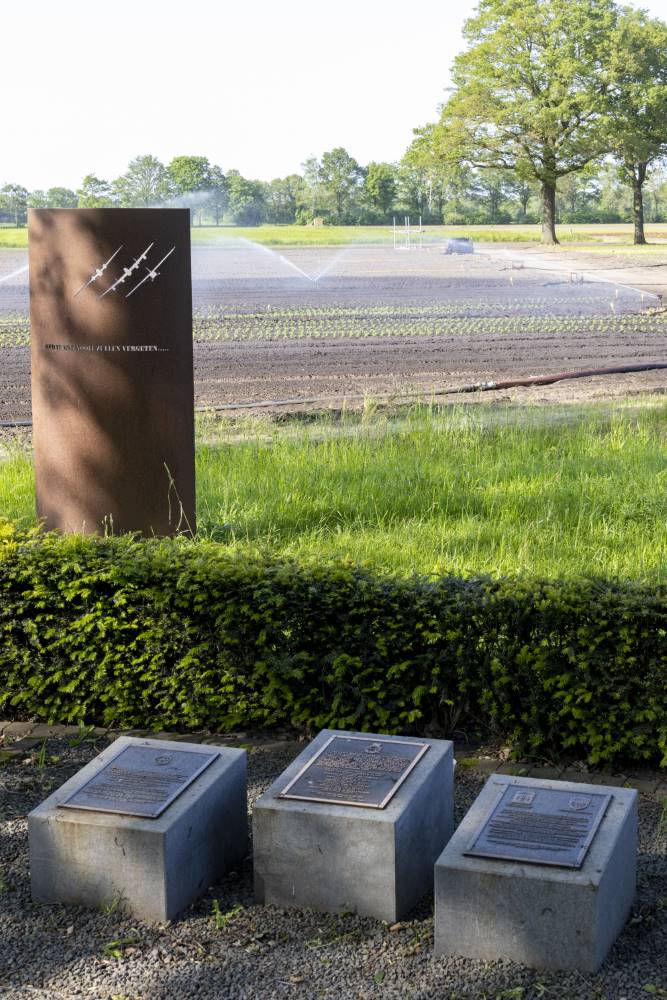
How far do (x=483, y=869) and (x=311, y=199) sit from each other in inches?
933

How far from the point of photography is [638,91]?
2614 centimetres

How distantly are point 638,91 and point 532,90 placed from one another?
7.75 ft

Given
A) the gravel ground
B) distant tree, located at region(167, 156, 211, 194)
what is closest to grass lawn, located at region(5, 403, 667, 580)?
the gravel ground

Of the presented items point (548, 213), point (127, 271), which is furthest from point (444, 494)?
point (548, 213)

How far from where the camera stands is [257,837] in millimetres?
3879

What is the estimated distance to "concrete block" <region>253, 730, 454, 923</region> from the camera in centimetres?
373

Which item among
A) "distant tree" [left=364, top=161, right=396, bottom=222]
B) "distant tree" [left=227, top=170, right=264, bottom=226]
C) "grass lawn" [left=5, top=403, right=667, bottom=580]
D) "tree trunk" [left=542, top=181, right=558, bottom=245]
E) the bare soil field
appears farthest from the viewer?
"tree trunk" [left=542, top=181, right=558, bottom=245]

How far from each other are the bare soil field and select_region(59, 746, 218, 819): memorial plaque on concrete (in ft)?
33.5

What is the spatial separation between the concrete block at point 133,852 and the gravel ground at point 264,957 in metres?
0.06

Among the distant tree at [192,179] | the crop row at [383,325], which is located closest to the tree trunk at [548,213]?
the crop row at [383,325]

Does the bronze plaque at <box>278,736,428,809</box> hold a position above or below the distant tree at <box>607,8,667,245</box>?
below

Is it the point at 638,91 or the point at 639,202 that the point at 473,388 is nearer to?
the point at 638,91

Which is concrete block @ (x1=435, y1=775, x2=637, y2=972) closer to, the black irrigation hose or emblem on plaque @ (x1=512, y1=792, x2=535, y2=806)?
emblem on plaque @ (x1=512, y1=792, x2=535, y2=806)

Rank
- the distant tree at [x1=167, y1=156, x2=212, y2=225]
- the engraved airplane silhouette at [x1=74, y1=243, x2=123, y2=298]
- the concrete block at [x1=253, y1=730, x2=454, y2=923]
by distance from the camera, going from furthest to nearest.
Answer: the distant tree at [x1=167, y1=156, x2=212, y2=225] < the engraved airplane silhouette at [x1=74, y1=243, x2=123, y2=298] < the concrete block at [x1=253, y1=730, x2=454, y2=923]
